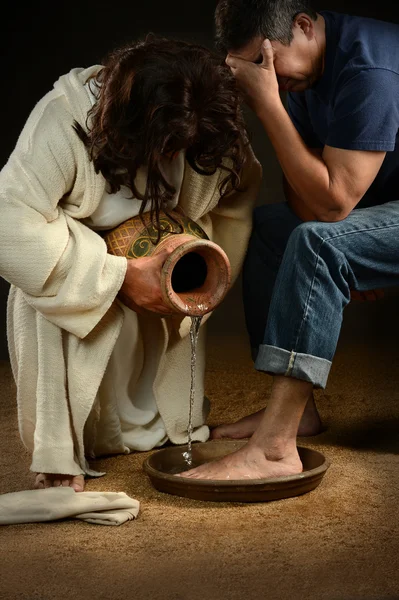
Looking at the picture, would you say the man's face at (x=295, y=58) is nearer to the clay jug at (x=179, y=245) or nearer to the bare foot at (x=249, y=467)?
the clay jug at (x=179, y=245)

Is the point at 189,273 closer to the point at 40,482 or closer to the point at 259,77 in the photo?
the point at 259,77

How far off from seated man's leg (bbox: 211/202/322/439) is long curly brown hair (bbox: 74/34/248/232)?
40 cm

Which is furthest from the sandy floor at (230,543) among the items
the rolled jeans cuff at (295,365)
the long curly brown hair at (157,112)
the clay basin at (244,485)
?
the long curly brown hair at (157,112)

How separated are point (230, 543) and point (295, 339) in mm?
507

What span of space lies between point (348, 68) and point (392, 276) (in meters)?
0.49

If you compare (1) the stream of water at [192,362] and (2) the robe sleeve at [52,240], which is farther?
(1) the stream of water at [192,362]

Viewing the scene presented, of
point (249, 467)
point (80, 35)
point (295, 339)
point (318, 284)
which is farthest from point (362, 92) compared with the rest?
point (80, 35)

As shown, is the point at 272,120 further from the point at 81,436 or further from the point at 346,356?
the point at 346,356

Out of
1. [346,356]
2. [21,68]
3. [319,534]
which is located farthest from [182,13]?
[319,534]

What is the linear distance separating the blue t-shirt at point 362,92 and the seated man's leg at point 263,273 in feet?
0.83

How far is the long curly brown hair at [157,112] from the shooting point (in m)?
2.29

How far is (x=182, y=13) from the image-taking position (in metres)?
5.15

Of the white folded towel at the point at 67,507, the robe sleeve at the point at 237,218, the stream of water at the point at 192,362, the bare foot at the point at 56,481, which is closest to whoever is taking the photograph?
the white folded towel at the point at 67,507

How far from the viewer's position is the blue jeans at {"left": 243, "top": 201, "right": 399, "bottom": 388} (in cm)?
233
